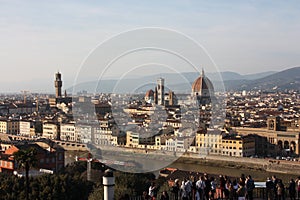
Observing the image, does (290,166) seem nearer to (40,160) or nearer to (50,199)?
(40,160)

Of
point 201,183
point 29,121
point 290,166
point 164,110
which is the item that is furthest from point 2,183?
point 29,121

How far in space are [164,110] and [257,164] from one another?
3.41 metres

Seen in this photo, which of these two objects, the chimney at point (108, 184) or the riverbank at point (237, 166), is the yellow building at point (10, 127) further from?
the chimney at point (108, 184)

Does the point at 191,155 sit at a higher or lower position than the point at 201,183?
lower

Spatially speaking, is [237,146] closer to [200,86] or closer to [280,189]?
A: [200,86]

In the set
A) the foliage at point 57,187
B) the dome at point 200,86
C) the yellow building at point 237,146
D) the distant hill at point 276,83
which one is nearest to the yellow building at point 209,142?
the yellow building at point 237,146

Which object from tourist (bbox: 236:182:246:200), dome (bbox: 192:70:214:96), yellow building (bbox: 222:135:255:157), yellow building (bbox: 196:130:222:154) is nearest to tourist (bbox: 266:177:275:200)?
tourist (bbox: 236:182:246:200)

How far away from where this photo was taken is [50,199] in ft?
20.0

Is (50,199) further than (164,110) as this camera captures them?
No

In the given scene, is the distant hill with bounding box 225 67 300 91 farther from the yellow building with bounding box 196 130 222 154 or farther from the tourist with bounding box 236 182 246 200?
the tourist with bounding box 236 182 246 200

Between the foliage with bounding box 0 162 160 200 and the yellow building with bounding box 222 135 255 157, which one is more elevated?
the foliage with bounding box 0 162 160 200

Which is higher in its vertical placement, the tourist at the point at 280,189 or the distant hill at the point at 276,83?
the distant hill at the point at 276,83

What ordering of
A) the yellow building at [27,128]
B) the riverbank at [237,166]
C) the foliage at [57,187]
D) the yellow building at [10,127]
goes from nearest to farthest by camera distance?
1. the foliage at [57,187]
2. the riverbank at [237,166]
3. the yellow building at [27,128]
4. the yellow building at [10,127]

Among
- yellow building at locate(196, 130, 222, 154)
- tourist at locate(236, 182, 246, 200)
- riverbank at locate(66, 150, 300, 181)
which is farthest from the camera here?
yellow building at locate(196, 130, 222, 154)
